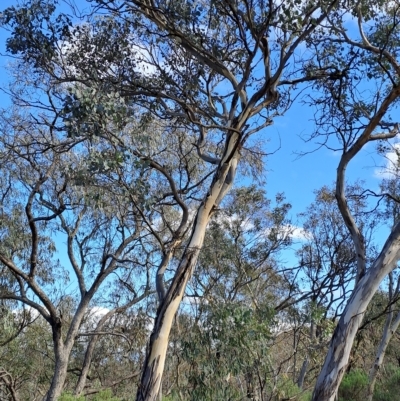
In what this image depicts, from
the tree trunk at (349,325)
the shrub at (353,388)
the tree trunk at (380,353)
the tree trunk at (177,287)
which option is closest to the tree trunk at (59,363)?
the shrub at (353,388)

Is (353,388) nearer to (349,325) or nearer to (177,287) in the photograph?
(349,325)

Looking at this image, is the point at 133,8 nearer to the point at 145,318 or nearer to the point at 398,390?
the point at 145,318

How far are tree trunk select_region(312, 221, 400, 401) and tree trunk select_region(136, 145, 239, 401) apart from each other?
1.43 meters

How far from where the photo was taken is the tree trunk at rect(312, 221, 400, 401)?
4852mm

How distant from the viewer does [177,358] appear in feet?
19.3

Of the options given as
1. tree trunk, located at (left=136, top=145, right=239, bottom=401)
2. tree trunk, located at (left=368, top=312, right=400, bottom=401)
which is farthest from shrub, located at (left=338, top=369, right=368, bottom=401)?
tree trunk, located at (left=136, top=145, right=239, bottom=401)

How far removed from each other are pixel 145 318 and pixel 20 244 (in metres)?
2.87

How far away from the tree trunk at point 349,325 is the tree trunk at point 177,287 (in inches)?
56.4

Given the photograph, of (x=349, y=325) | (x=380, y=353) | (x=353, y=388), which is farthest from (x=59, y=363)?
(x=349, y=325)

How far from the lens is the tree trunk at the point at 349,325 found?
15.9 ft

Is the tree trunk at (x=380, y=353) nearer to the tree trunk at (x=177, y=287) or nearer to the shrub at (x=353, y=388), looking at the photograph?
the shrub at (x=353, y=388)

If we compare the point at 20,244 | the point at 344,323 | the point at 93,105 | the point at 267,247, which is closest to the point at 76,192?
the point at 20,244

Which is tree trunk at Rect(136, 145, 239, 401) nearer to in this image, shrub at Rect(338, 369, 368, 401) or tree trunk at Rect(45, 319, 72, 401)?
tree trunk at Rect(45, 319, 72, 401)

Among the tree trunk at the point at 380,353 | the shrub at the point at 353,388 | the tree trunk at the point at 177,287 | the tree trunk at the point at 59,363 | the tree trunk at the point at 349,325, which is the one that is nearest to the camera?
the tree trunk at the point at 349,325
